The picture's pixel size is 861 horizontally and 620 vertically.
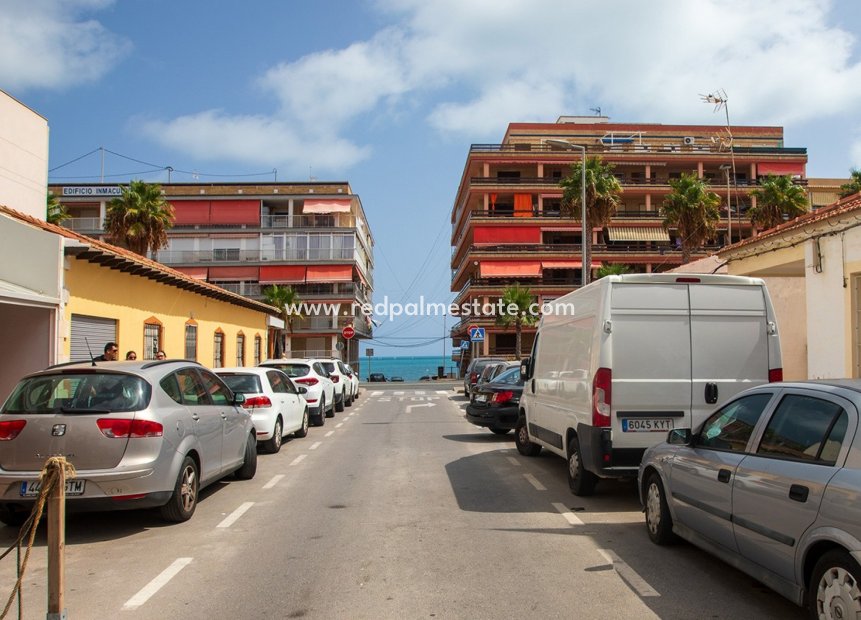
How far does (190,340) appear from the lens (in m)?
21.4

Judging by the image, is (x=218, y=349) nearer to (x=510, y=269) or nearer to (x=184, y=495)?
(x=184, y=495)

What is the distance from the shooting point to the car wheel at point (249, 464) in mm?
9873

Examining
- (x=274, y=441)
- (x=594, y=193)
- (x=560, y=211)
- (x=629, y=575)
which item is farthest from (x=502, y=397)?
(x=560, y=211)

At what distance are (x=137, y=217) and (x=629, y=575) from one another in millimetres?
29829

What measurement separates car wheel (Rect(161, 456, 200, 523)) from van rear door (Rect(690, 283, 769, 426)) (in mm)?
5517

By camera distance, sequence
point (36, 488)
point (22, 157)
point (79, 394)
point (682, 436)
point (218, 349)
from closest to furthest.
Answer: point (682, 436) → point (36, 488) → point (79, 394) → point (22, 157) → point (218, 349)

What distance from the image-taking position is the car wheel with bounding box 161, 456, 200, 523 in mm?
7206

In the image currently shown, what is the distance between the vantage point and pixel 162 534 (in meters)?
6.92

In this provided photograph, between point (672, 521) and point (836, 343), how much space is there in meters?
9.35

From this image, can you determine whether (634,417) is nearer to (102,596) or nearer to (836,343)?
(102,596)

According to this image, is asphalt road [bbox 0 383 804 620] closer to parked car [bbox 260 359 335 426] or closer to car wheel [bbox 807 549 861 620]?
car wheel [bbox 807 549 861 620]

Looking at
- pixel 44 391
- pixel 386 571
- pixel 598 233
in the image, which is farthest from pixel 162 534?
pixel 598 233

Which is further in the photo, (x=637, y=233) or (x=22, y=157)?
(x=637, y=233)

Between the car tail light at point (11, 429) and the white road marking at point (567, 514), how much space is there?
17.9ft
